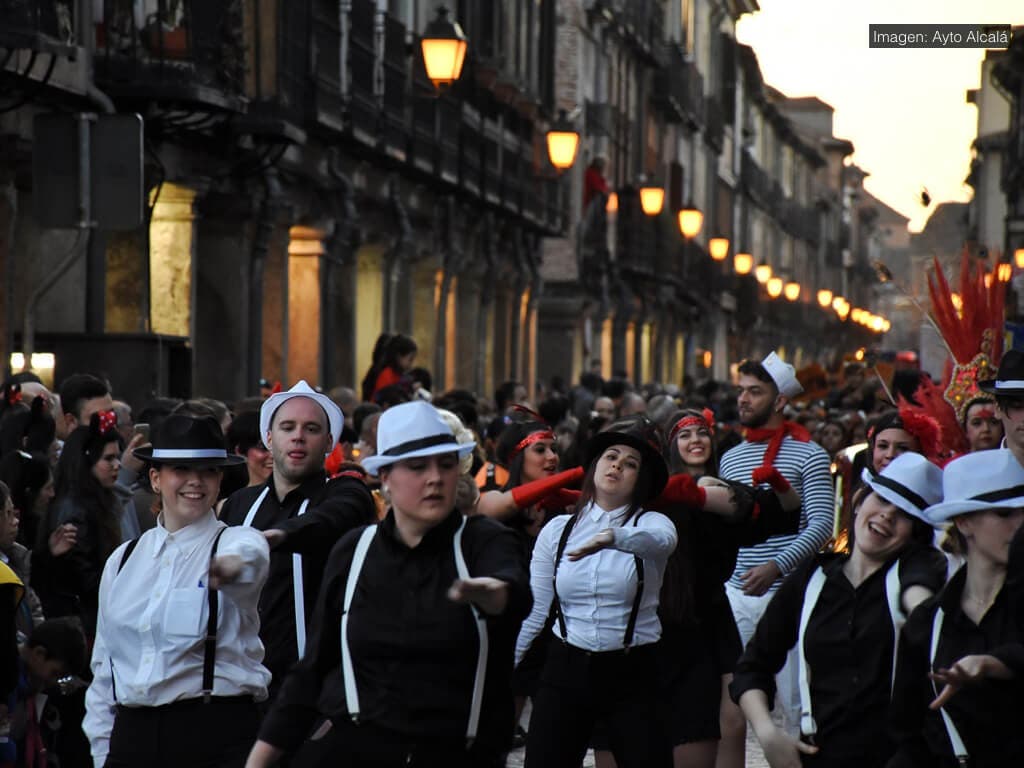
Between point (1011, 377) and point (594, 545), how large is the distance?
143cm

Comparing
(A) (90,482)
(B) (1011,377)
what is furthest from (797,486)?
(A) (90,482)

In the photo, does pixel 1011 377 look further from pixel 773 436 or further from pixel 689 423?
pixel 773 436

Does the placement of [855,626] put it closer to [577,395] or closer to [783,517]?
[783,517]

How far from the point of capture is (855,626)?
577 centimetres

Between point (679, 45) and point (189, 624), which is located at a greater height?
point (679, 45)

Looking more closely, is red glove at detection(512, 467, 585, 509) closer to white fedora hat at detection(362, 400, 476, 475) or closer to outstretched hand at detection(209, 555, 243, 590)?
outstretched hand at detection(209, 555, 243, 590)

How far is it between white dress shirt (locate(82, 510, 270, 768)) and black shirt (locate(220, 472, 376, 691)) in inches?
14.6

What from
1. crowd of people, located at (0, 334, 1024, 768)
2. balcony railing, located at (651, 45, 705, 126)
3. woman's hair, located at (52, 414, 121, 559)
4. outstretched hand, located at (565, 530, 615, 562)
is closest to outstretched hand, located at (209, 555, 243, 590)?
crowd of people, located at (0, 334, 1024, 768)

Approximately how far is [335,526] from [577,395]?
59.5 feet

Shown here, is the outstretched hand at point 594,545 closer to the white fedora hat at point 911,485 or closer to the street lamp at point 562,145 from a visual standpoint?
the white fedora hat at point 911,485

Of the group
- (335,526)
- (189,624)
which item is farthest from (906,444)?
(189,624)

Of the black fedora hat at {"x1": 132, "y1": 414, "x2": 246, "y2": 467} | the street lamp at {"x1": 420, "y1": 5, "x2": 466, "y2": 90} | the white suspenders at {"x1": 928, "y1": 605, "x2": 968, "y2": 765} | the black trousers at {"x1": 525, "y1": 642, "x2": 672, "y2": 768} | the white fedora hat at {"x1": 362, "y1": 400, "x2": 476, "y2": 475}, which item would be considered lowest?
the black trousers at {"x1": 525, "y1": 642, "x2": 672, "y2": 768}

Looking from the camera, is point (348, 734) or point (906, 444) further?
point (906, 444)

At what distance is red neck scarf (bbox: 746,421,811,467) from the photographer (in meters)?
9.39
